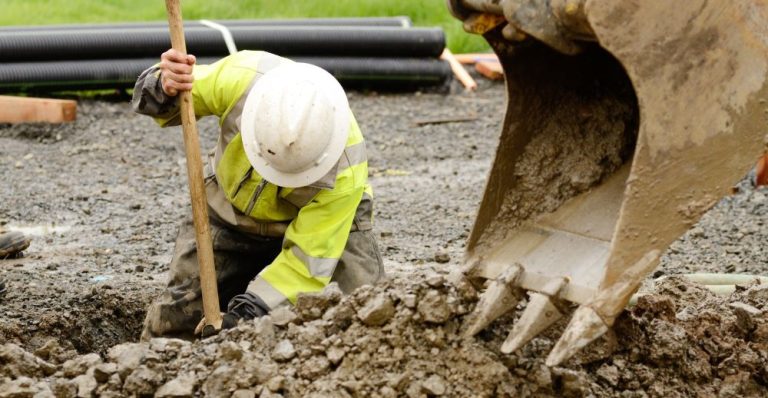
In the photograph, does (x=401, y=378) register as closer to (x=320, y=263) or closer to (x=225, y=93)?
(x=320, y=263)

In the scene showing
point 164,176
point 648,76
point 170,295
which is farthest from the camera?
point 164,176

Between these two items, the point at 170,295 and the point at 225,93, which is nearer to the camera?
the point at 225,93

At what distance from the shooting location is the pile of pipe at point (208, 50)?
934 centimetres

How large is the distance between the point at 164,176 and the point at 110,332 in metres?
3.03

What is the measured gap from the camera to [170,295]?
16.4 ft

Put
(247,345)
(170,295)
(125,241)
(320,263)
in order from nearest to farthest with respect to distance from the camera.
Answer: (247,345), (320,263), (170,295), (125,241)

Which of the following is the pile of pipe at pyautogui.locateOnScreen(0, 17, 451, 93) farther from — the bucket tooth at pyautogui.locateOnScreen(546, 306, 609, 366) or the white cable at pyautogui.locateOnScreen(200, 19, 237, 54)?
the bucket tooth at pyautogui.locateOnScreen(546, 306, 609, 366)

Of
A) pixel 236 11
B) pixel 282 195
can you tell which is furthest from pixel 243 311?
pixel 236 11

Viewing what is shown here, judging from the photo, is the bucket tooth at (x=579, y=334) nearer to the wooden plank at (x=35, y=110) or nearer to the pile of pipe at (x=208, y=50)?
the pile of pipe at (x=208, y=50)

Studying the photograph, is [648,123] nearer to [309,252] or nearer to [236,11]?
[309,252]

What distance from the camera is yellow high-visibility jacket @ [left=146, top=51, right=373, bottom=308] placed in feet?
14.6

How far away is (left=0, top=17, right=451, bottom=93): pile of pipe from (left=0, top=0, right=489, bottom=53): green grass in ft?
5.50

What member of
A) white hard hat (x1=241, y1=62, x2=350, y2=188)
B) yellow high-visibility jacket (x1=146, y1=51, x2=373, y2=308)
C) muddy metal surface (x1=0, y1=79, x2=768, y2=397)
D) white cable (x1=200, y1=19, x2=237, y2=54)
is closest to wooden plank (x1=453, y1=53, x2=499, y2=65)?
muddy metal surface (x1=0, y1=79, x2=768, y2=397)

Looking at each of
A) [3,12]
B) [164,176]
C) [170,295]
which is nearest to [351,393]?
[170,295]
